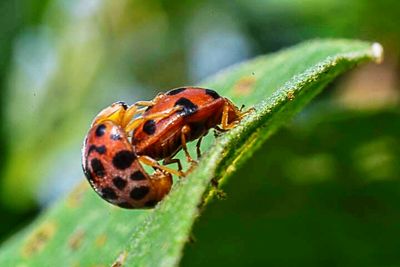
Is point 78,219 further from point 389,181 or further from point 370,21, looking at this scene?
point 370,21

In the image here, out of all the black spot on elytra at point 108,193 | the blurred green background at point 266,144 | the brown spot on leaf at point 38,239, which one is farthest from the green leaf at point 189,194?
the blurred green background at point 266,144

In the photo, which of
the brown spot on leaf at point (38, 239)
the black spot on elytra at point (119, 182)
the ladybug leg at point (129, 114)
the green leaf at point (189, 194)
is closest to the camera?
the green leaf at point (189, 194)

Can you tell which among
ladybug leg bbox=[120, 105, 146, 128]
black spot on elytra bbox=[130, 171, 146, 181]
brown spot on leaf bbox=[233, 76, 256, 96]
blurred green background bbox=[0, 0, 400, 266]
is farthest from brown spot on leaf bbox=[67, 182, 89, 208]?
black spot on elytra bbox=[130, 171, 146, 181]

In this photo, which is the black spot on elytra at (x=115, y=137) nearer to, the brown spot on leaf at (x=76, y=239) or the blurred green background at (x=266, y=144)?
the brown spot on leaf at (x=76, y=239)

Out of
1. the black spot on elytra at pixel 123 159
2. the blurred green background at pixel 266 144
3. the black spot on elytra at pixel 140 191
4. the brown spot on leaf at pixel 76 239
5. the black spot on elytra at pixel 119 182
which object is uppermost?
the black spot on elytra at pixel 123 159

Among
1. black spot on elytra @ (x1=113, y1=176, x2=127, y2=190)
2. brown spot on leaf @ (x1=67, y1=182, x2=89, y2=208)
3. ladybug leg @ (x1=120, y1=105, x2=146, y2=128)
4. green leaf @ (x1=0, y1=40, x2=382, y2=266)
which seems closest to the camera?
green leaf @ (x1=0, y1=40, x2=382, y2=266)

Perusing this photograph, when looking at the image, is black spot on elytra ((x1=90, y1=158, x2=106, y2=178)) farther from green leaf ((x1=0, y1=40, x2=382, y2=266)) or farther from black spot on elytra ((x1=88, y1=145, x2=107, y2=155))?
green leaf ((x1=0, y1=40, x2=382, y2=266))

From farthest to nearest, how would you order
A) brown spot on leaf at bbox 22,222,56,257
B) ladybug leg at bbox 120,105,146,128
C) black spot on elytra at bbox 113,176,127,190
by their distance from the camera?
brown spot on leaf at bbox 22,222,56,257
ladybug leg at bbox 120,105,146,128
black spot on elytra at bbox 113,176,127,190
